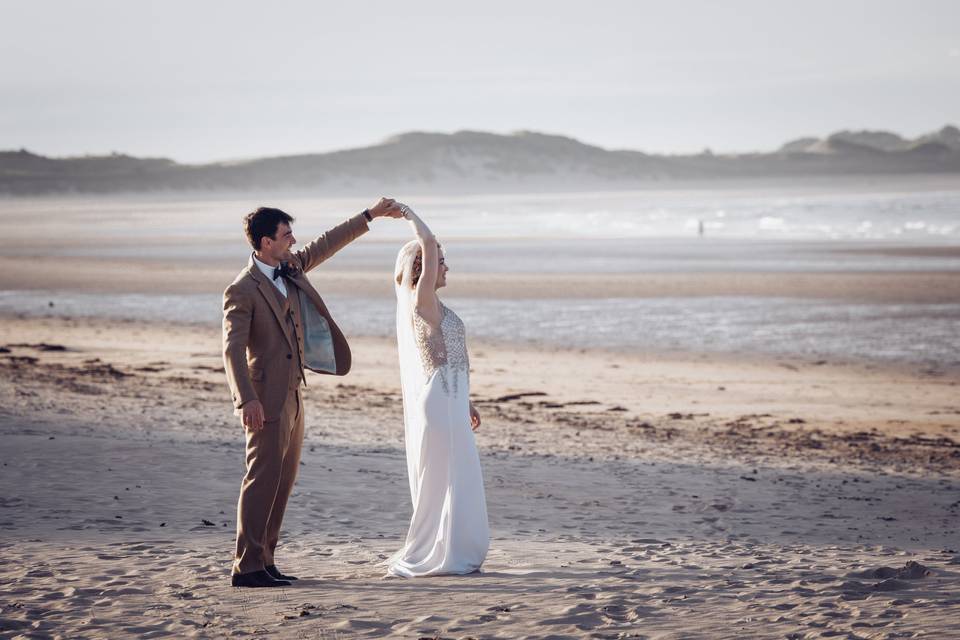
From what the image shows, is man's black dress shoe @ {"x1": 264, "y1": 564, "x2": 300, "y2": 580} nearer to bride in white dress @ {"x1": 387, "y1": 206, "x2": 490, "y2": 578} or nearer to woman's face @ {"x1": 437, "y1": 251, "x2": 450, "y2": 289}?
bride in white dress @ {"x1": 387, "y1": 206, "x2": 490, "y2": 578}

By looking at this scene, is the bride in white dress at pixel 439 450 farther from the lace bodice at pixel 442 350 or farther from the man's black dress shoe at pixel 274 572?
the man's black dress shoe at pixel 274 572

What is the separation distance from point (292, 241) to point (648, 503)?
11.9 feet

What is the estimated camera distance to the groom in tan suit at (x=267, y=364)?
5512 millimetres

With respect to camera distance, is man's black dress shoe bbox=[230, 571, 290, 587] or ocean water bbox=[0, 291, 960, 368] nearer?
man's black dress shoe bbox=[230, 571, 290, 587]

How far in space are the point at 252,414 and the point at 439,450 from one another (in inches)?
41.2

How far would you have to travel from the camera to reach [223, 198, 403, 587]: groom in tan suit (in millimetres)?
5512

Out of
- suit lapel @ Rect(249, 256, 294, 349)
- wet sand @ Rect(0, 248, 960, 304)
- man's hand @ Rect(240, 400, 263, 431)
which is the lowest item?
wet sand @ Rect(0, 248, 960, 304)

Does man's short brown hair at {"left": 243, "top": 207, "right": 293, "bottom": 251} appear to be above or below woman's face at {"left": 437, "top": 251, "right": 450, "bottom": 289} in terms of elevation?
above

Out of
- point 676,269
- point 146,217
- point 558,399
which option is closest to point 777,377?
point 558,399

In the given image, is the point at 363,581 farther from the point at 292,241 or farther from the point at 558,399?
the point at 558,399

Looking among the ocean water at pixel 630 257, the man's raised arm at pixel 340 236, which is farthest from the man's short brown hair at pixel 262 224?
the ocean water at pixel 630 257

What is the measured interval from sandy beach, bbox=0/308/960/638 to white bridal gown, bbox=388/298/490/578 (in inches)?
6.1

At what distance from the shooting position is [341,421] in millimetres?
11375

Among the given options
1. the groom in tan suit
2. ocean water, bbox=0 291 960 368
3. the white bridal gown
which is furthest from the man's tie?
ocean water, bbox=0 291 960 368
